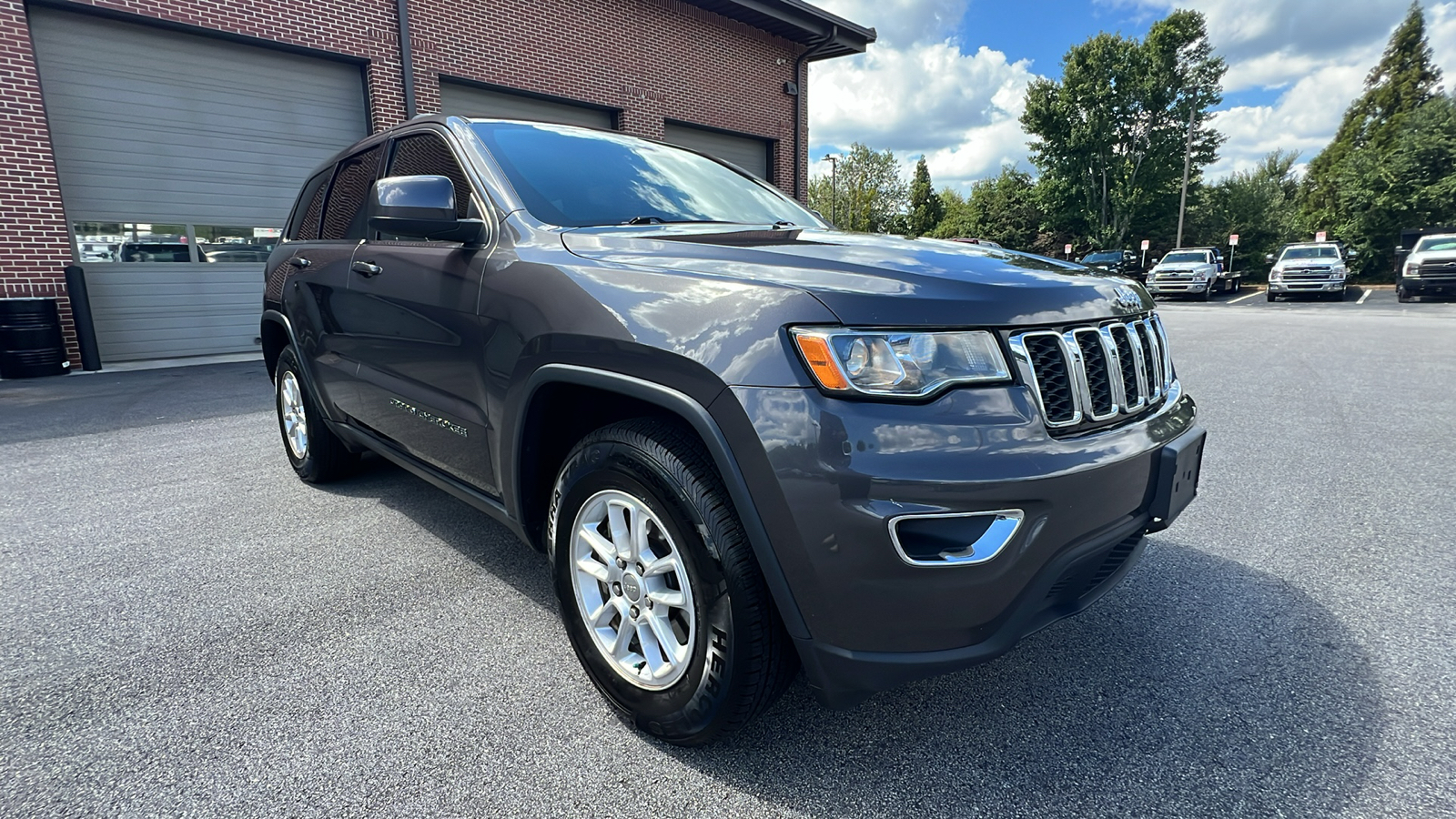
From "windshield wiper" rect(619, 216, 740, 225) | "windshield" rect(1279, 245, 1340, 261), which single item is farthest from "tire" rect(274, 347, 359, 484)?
"windshield" rect(1279, 245, 1340, 261)

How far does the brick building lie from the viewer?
844 centimetres

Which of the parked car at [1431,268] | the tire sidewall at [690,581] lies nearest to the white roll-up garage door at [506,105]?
the tire sidewall at [690,581]

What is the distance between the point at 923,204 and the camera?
55.5 m

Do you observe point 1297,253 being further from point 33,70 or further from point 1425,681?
point 33,70

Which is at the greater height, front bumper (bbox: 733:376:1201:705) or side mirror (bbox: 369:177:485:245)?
side mirror (bbox: 369:177:485:245)

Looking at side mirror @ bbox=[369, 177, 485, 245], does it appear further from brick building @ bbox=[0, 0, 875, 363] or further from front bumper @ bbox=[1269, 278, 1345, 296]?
front bumper @ bbox=[1269, 278, 1345, 296]

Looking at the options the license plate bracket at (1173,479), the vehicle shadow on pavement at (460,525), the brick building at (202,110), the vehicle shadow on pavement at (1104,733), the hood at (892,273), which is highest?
the brick building at (202,110)

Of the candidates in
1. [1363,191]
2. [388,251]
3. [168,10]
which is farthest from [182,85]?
[1363,191]

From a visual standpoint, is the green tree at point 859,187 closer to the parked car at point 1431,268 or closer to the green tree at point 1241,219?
the green tree at point 1241,219

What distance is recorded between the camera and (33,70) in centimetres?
819

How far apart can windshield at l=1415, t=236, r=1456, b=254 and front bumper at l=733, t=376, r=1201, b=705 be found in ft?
85.1

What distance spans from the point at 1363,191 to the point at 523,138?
134 ft

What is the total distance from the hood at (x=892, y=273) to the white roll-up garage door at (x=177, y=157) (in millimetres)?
10092

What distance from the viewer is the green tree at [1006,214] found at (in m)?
44.2
